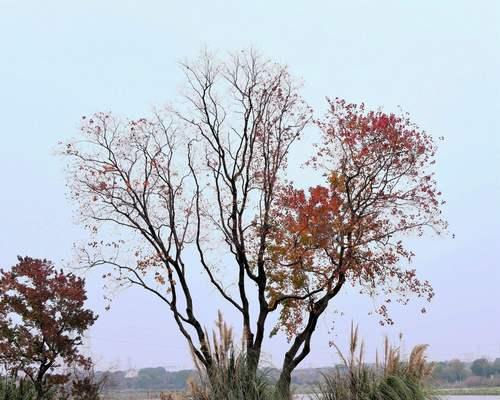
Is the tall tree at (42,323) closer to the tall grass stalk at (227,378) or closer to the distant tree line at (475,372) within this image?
the tall grass stalk at (227,378)

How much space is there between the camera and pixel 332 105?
11.1 meters

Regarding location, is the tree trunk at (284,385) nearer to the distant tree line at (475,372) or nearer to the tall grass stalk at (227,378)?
the tall grass stalk at (227,378)

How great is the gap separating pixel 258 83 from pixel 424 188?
332 centimetres

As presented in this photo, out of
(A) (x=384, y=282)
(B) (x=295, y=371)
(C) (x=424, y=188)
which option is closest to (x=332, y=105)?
(C) (x=424, y=188)

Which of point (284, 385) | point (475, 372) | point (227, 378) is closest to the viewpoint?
point (227, 378)

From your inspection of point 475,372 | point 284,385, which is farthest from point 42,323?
point 475,372

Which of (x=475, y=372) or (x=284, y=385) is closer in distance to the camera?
(x=284, y=385)

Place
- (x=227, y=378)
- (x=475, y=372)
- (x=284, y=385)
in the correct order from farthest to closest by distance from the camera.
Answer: (x=475, y=372)
(x=284, y=385)
(x=227, y=378)

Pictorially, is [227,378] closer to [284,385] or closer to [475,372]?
[284,385]

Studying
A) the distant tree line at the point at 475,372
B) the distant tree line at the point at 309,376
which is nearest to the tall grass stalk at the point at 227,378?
the distant tree line at the point at 309,376

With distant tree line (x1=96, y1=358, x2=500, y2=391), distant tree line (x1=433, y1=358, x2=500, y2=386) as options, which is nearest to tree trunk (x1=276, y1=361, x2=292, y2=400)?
distant tree line (x1=96, y1=358, x2=500, y2=391)

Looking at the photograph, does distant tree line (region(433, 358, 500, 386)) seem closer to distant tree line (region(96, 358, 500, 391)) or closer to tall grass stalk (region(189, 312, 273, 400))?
distant tree line (region(96, 358, 500, 391))

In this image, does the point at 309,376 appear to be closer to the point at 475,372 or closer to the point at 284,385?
the point at 284,385

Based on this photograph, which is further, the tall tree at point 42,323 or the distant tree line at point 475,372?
the distant tree line at point 475,372
